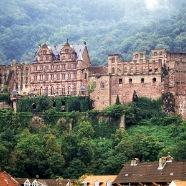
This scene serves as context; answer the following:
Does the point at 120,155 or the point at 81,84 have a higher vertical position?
the point at 81,84

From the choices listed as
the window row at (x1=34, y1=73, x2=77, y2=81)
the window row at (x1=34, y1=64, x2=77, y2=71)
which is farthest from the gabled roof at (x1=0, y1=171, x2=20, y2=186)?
the window row at (x1=34, y1=64, x2=77, y2=71)

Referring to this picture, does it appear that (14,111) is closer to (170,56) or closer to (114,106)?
(114,106)

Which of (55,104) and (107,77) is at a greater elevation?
(107,77)

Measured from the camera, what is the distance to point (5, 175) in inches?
4673

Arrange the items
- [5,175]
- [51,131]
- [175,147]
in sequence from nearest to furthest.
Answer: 1. [5,175]
2. [175,147]
3. [51,131]

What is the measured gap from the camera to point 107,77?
158 m

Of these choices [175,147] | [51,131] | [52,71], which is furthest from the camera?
Answer: [52,71]

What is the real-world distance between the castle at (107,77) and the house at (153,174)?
4279 centimetres

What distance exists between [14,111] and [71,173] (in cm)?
3099

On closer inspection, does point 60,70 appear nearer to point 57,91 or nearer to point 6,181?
point 57,91

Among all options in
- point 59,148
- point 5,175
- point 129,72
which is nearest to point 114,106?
point 129,72

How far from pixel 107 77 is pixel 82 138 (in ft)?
52.6

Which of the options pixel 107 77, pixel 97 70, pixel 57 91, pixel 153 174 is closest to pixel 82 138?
pixel 107 77

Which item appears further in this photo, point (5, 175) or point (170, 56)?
point (170, 56)
